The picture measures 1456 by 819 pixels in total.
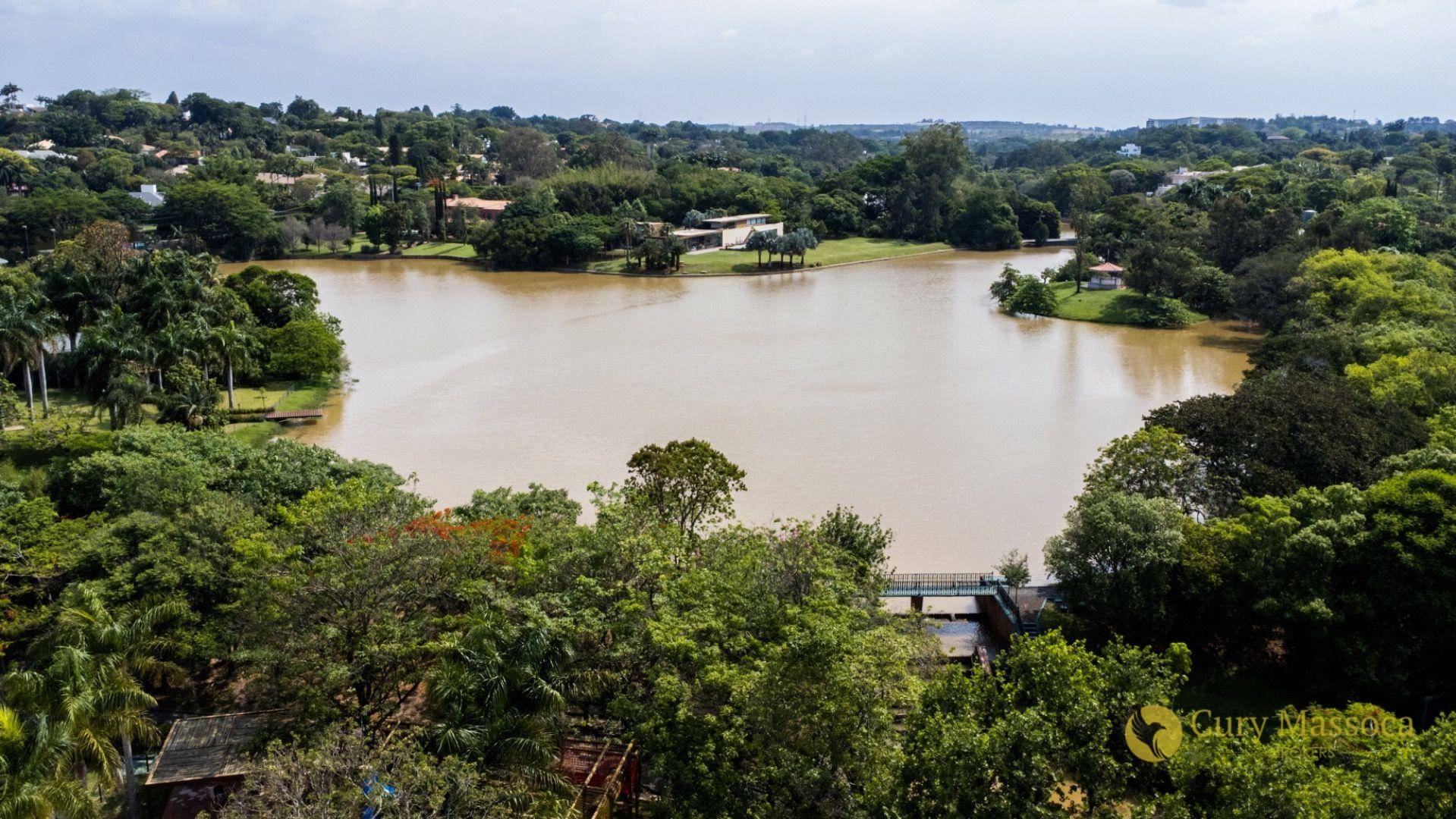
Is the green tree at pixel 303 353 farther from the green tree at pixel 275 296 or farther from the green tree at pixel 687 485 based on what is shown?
the green tree at pixel 687 485

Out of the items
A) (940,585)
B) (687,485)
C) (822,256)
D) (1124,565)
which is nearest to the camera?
(1124,565)

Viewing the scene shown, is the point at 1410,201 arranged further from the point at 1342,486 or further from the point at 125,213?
the point at 125,213

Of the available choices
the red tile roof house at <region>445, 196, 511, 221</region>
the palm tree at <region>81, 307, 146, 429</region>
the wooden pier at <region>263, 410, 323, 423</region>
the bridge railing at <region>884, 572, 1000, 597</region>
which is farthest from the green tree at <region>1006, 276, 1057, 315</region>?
the red tile roof house at <region>445, 196, 511, 221</region>

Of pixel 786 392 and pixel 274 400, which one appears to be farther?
pixel 786 392

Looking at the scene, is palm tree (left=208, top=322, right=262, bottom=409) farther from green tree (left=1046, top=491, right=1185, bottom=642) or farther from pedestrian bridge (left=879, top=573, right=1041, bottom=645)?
green tree (left=1046, top=491, right=1185, bottom=642)

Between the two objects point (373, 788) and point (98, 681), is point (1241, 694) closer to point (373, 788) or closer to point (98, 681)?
point (373, 788)

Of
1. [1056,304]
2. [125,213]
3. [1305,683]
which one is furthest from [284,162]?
[1305,683]

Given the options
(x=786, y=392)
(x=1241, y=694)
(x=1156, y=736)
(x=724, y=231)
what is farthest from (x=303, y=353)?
(x=724, y=231)
